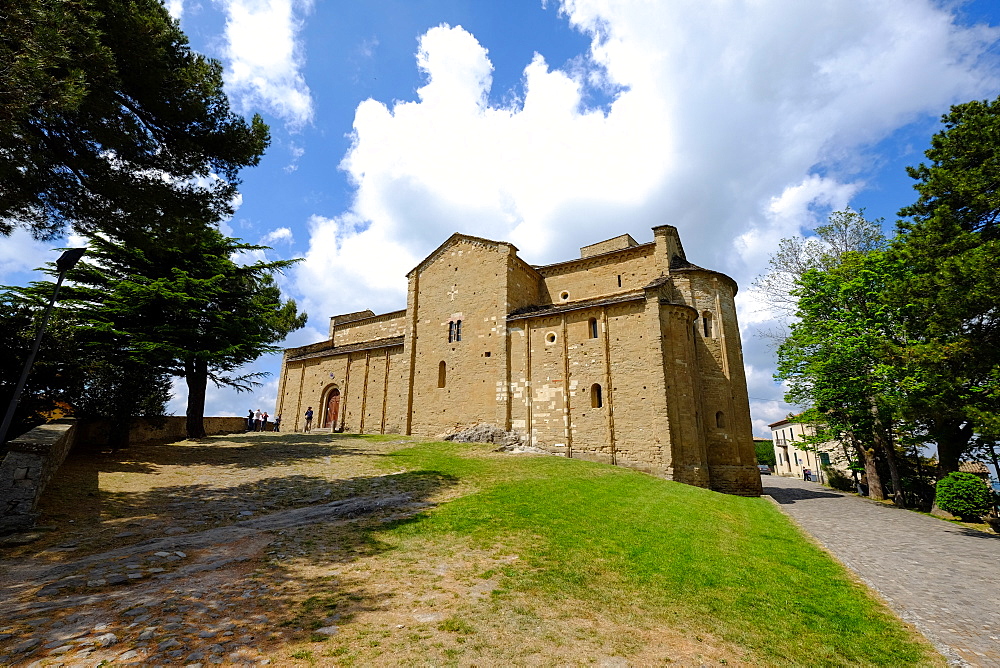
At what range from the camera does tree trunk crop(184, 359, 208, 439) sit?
775 inches

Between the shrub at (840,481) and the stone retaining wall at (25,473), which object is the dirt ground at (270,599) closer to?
the stone retaining wall at (25,473)

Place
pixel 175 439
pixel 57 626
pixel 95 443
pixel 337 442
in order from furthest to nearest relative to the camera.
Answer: pixel 337 442
pixel 175 439
pixel 95 443
pixel 57 626

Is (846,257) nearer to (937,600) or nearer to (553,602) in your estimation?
(937,600)

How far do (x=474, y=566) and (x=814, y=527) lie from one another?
13.2 m

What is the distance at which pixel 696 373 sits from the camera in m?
23.5

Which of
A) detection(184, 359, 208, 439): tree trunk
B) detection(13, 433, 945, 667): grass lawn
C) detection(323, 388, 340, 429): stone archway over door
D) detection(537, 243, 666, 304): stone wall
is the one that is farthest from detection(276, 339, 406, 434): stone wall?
detection(13, 433, 945, 667): grass lawn

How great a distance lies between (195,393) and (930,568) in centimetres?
2676

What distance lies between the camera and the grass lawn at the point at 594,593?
4.89 m

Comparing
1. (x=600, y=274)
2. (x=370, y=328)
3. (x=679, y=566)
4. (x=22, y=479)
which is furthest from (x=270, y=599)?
(x=370, y=328)

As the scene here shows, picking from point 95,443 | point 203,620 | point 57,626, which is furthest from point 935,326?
point 95,443

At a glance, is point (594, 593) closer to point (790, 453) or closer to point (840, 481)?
point (840, 481)

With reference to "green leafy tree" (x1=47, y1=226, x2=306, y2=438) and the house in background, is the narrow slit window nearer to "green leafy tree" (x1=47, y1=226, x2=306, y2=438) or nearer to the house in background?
"green leafy tree" (x1=47, y1=226, x2=306, y2=438)

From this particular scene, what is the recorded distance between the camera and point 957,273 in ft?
43.7

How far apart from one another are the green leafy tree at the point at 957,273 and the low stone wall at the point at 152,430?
28.0 m
